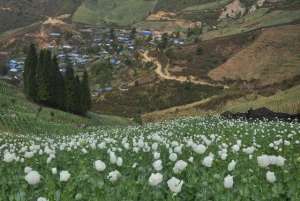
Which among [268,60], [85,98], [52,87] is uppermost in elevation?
[52,87]

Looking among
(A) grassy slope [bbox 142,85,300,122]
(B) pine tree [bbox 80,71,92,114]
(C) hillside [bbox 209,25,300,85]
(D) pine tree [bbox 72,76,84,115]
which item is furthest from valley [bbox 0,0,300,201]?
(A) grassy slope [bbox 142,85,300,122]

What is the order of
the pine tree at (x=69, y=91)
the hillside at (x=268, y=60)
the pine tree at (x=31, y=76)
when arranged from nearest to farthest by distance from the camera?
1. the pine tree at (x=31, y=76)
2. the pine tree at (x=69, y=91)
3. the hillside at (x=268, y=60)

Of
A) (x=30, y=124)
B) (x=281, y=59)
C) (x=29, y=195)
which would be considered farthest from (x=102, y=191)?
(x=281, y=59)

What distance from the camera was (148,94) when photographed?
14562 cm

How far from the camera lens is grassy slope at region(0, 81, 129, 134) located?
173 feet

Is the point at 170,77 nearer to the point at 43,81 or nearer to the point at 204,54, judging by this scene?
the point at 204,54

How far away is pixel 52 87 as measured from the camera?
8000cm

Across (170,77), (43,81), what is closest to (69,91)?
(43,81)

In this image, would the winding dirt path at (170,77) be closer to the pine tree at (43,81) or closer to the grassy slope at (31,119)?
the grassy slope at (31,119)

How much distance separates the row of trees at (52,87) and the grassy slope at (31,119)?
228 centimetres

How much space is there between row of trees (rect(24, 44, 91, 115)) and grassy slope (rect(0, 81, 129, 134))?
2277mm

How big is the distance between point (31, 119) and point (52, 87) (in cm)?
2235

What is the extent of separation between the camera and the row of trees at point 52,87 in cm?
7900

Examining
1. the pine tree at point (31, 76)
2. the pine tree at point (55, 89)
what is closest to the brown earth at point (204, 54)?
the pine tree at point (31, 76)
